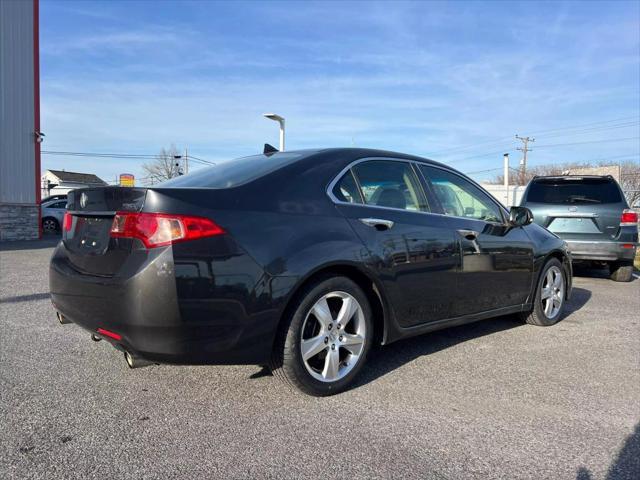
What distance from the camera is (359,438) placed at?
104 inches

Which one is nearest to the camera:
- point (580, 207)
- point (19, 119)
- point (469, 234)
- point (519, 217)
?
point (469, 234)

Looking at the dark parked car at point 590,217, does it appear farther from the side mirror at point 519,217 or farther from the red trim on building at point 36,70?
the red trim on building at point 36,70

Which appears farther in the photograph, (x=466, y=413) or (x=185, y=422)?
(x=466, y=413)

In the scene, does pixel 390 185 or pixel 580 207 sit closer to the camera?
pixel 390 185

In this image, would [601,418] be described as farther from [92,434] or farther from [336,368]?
[92,434]

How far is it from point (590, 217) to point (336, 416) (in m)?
6.31

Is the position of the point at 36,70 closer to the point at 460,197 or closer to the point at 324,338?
the point at 460,197

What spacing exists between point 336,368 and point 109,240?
154 cm

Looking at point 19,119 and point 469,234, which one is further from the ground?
point 19,119

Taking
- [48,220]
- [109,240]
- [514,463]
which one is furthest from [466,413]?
[48,220]

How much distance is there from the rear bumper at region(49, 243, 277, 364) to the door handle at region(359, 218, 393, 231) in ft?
3.13

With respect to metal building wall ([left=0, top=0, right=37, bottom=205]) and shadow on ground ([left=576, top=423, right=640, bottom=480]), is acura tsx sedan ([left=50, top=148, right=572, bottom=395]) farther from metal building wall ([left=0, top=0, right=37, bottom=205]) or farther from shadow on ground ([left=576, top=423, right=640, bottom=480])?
metal building wall ([left=0, top=0, right=37, bottom=205])

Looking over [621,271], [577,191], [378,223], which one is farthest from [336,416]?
[621,271]

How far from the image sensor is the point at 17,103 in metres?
15.4
